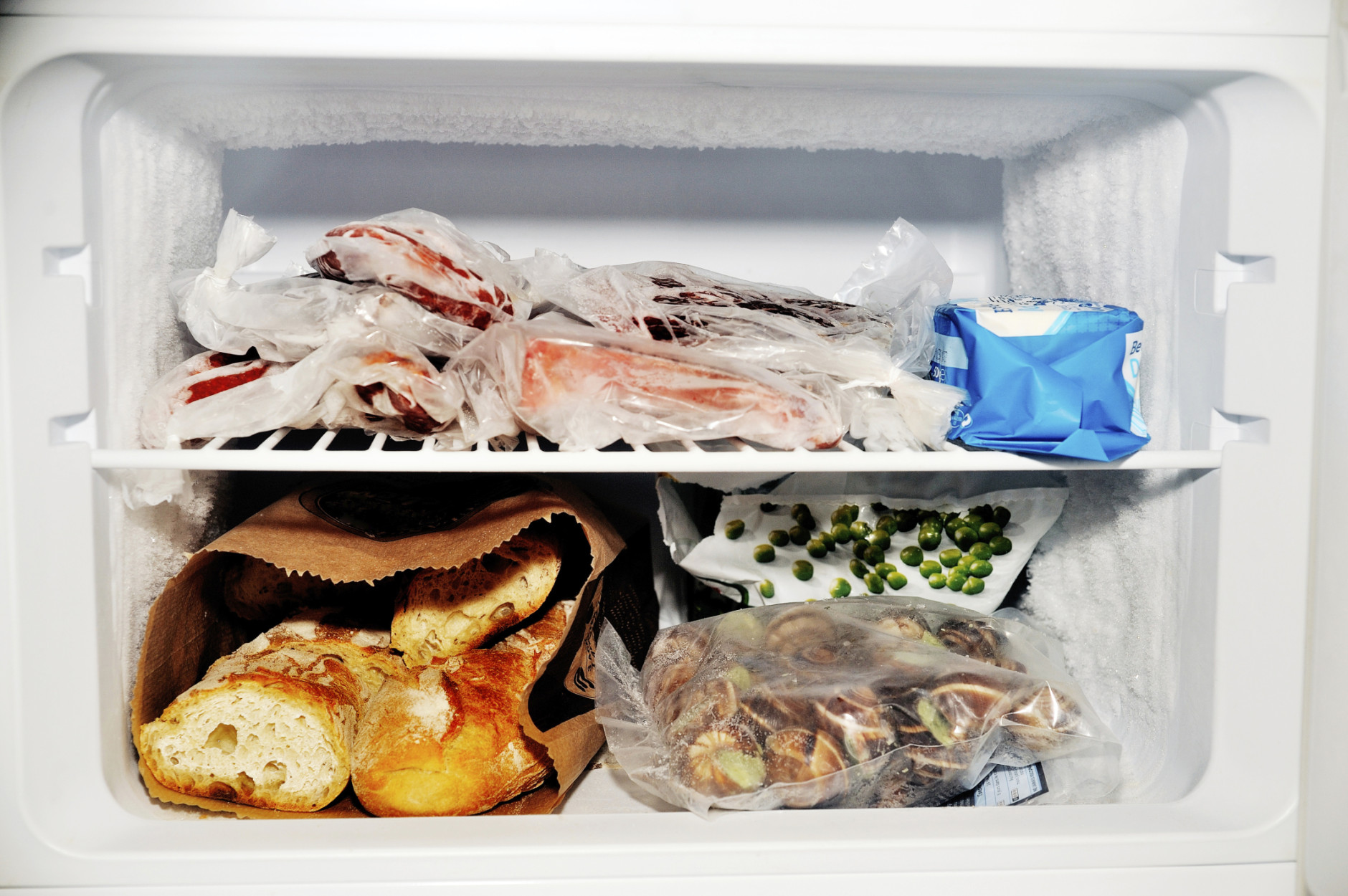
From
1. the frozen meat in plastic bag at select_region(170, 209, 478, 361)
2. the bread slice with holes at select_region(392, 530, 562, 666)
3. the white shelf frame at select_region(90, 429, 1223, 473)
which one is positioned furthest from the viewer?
the bread slice with holes at select_region(392, 530, 562, 666)

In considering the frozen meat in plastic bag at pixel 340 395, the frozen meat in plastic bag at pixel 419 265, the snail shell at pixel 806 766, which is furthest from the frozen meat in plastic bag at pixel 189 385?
the snail shell at pixel 806 766

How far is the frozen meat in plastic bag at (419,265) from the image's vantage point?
763 millimetres

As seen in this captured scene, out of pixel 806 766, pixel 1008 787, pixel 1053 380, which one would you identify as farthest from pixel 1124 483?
pixel 806 766

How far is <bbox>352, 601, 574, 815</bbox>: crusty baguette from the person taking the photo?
2.43ft

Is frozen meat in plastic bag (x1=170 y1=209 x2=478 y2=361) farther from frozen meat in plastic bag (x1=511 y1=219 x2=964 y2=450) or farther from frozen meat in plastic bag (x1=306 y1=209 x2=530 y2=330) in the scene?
frozen meat in plastic bag (x1=511 y1=219 x2=964 y2=450)

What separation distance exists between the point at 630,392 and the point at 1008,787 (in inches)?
19.7

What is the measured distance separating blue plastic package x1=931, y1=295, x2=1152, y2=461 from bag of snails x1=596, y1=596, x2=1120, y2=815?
0.22m

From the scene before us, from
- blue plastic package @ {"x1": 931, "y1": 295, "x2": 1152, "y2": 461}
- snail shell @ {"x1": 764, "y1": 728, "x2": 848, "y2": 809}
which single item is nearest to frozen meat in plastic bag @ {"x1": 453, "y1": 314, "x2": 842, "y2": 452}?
blue plastic package @ {"x1": 931, "y1": 295, "x2": 1152, "y2": 461}

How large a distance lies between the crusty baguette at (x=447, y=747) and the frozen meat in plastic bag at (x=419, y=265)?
33cm

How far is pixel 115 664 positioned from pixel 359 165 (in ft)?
2.07

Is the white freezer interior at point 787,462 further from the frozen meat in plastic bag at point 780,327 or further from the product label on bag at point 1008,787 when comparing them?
the frozen meat in plastic bag at point 780,327

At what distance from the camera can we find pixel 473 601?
0.88 meters

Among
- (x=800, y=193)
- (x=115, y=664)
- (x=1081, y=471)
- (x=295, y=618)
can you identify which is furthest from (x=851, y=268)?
(x=115, y=664)

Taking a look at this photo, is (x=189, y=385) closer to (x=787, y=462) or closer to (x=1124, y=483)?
(x=787, y=462)
